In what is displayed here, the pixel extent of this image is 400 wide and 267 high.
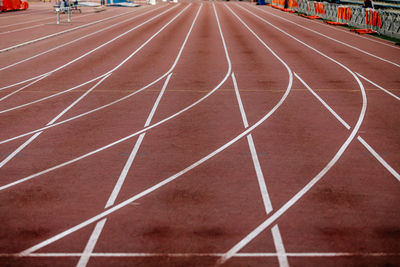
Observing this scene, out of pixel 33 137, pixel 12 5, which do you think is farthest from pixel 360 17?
pixel 12 5

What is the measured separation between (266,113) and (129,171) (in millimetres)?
5098

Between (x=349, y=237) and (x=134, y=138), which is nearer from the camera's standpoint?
(x=349, y=237)

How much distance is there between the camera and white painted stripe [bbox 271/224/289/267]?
598 centimetres

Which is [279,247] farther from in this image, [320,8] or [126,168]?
[320,8]

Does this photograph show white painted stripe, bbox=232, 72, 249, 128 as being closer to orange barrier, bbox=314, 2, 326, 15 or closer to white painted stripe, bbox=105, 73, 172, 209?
white painted stripe, bbox=105, 73, 172, 209

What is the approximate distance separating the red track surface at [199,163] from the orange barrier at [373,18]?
12.7 meters

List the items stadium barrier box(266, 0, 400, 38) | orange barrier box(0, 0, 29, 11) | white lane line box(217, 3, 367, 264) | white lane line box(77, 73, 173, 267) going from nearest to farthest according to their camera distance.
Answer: white lane line box(77, 73, 173, 267)
white lane line box(217, 3, 367, 264)
stadium barrier box(266, 0, 400, 38)
orange barrier box(0, 0, 29, 11)

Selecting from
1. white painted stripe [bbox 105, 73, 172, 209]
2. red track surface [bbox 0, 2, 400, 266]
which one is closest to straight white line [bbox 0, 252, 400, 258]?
red track surface [bbox 0, 2, 400, 266]

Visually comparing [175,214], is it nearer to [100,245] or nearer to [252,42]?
[100,245]

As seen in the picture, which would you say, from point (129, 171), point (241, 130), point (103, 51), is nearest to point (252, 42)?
point (103, 51)

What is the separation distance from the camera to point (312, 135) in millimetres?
11172

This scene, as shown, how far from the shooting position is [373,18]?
32812 mm

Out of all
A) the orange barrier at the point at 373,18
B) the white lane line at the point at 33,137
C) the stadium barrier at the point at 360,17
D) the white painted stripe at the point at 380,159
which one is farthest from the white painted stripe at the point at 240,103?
the orange barrier at the point at 373,18

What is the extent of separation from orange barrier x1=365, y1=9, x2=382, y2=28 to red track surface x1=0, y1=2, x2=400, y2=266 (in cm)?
1267
